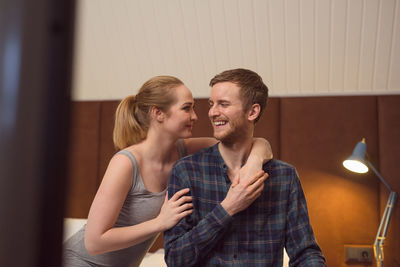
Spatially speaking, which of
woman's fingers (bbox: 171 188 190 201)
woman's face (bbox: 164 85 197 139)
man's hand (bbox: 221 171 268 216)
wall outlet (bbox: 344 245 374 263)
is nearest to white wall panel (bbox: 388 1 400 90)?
wall outlet (bbox: 344 245 374 263)

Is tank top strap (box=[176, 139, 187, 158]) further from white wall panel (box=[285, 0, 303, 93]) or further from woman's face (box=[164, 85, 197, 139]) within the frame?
white wall panel (box=[285, 0, 303, 93])

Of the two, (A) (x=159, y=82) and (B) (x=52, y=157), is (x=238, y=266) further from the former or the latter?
(B) (x=52, y=157)

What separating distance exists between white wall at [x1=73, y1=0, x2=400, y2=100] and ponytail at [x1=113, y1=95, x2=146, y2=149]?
33.3 inches

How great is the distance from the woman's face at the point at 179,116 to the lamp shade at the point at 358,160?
110cm

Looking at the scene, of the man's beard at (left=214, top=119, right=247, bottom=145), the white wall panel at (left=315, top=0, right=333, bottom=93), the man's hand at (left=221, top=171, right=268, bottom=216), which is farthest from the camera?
the white wall panel at (left=315, top=0, right=333, bottom=93)

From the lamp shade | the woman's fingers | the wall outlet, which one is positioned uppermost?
the lamp shade

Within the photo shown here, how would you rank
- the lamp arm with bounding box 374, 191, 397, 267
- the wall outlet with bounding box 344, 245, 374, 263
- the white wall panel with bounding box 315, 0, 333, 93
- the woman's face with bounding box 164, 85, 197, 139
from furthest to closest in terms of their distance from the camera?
the wall outlet with bounding box 344, 245, 374, 263
the white wall panel with bounding box 315, 0, 333, 93
the lamp arm with bounding box 374, 191, 397, 267
the woman's face with bounding box 164, 85, 197, 139

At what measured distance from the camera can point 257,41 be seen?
2404 millimetres

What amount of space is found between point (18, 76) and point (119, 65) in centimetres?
271

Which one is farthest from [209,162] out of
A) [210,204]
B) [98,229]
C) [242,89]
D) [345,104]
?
[345,104]

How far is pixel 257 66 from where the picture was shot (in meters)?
2.51

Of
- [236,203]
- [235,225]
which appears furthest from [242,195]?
[235,225]

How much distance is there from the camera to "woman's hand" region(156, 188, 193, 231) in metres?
1.27

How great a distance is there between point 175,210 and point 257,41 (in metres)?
1.48
